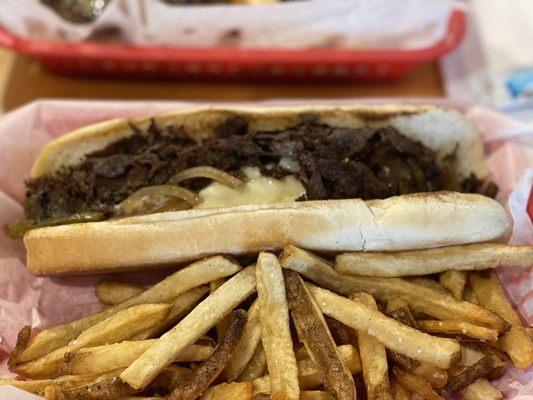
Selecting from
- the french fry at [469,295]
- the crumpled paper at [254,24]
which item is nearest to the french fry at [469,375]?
the french fry at [469,295]

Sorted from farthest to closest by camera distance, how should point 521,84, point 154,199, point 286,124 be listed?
point 521,84 → point 286,124 → point 154,199

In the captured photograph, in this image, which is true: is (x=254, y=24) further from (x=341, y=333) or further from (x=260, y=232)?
(x=341, y=333)

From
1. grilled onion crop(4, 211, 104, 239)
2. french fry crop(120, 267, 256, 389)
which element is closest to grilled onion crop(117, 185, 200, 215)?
grilled onion crop(4, 211, 104, 239)

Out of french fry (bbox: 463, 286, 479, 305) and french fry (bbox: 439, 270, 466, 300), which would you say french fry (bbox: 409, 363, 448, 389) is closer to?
french fry (bbox: 439, 270, 466, 300)

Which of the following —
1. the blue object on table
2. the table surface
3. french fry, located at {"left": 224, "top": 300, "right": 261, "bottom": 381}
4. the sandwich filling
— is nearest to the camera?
french fry, located at {"left": 224, "top": 300, "right": 261, "bottom": 381}

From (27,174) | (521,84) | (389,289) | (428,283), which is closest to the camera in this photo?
(389,289)

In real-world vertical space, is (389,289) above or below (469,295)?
above

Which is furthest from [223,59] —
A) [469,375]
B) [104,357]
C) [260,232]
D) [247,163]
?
[469,375]
